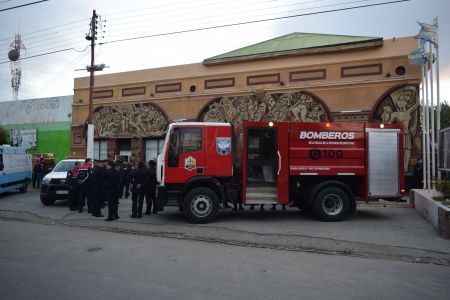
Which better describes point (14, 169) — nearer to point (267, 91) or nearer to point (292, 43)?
point (267, 91)

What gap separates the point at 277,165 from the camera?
10.4 meters

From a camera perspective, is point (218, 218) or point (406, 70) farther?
point (406, 70)

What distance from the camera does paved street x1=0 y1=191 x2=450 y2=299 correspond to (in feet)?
16.2

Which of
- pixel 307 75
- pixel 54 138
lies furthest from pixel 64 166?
pixel 54 138

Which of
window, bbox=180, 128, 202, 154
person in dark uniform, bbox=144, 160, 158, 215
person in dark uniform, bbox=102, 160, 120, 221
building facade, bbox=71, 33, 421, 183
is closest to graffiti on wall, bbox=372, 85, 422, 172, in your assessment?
building facade, bbox=71, 33, 421, 183

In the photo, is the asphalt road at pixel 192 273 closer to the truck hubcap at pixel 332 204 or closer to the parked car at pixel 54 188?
the truck hubcap at pixel 332 204

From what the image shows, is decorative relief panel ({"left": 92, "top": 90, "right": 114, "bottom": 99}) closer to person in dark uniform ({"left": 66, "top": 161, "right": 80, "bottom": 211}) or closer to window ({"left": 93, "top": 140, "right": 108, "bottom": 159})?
window ({"left": 93, "top": 140, "right": 108, "bottom": 159})

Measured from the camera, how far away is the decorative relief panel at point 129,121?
77.5 ft

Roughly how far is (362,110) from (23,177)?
1653 centimetres

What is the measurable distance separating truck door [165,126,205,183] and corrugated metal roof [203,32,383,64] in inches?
475

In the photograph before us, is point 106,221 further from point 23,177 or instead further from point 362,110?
point 362,110

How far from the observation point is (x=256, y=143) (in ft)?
34.2

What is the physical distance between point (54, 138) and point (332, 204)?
24.9 m

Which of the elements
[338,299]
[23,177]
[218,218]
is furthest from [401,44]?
[23,177]
